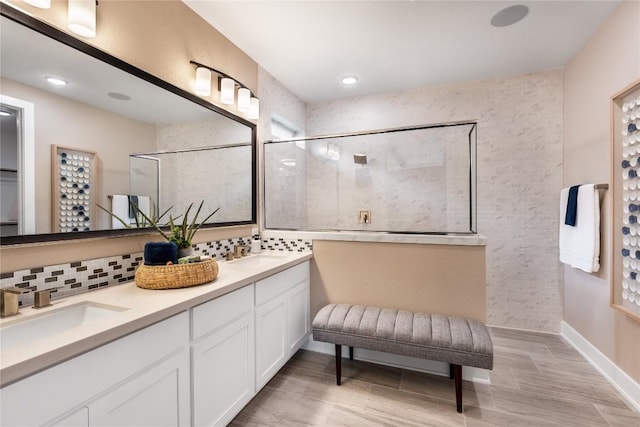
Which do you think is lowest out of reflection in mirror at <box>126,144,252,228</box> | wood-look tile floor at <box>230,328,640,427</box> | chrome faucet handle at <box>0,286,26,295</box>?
wood-look tile floor at <box>230,328,640,427</box>

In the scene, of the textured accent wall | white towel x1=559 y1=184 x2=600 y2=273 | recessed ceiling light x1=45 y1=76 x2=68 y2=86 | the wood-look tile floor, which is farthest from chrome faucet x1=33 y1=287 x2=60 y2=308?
the textured accent wall

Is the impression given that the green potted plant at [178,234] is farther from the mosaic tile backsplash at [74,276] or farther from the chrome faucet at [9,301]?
the chrome faucet at [9,301]

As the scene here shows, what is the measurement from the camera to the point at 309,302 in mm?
2508

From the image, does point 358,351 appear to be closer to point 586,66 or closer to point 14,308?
point 14,308

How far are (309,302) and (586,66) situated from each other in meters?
3.16

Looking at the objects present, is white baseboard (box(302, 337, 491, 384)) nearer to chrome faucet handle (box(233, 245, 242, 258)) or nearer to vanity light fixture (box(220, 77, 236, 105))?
chrome faucet handle (box(233, 245, 242, 258))

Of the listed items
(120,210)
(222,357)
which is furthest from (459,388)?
(120,210)

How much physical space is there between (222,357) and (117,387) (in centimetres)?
55

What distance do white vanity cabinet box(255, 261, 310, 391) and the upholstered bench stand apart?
248 millimetres

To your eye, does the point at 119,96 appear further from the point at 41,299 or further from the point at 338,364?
the point at 338,364

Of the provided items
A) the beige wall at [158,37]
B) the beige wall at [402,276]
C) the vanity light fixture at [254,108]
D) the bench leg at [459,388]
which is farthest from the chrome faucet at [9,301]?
the bench leg at [459,388]

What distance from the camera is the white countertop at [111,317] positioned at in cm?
77

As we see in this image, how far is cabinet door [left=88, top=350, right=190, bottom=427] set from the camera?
0.97m

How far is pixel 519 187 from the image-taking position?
9.89 ft
